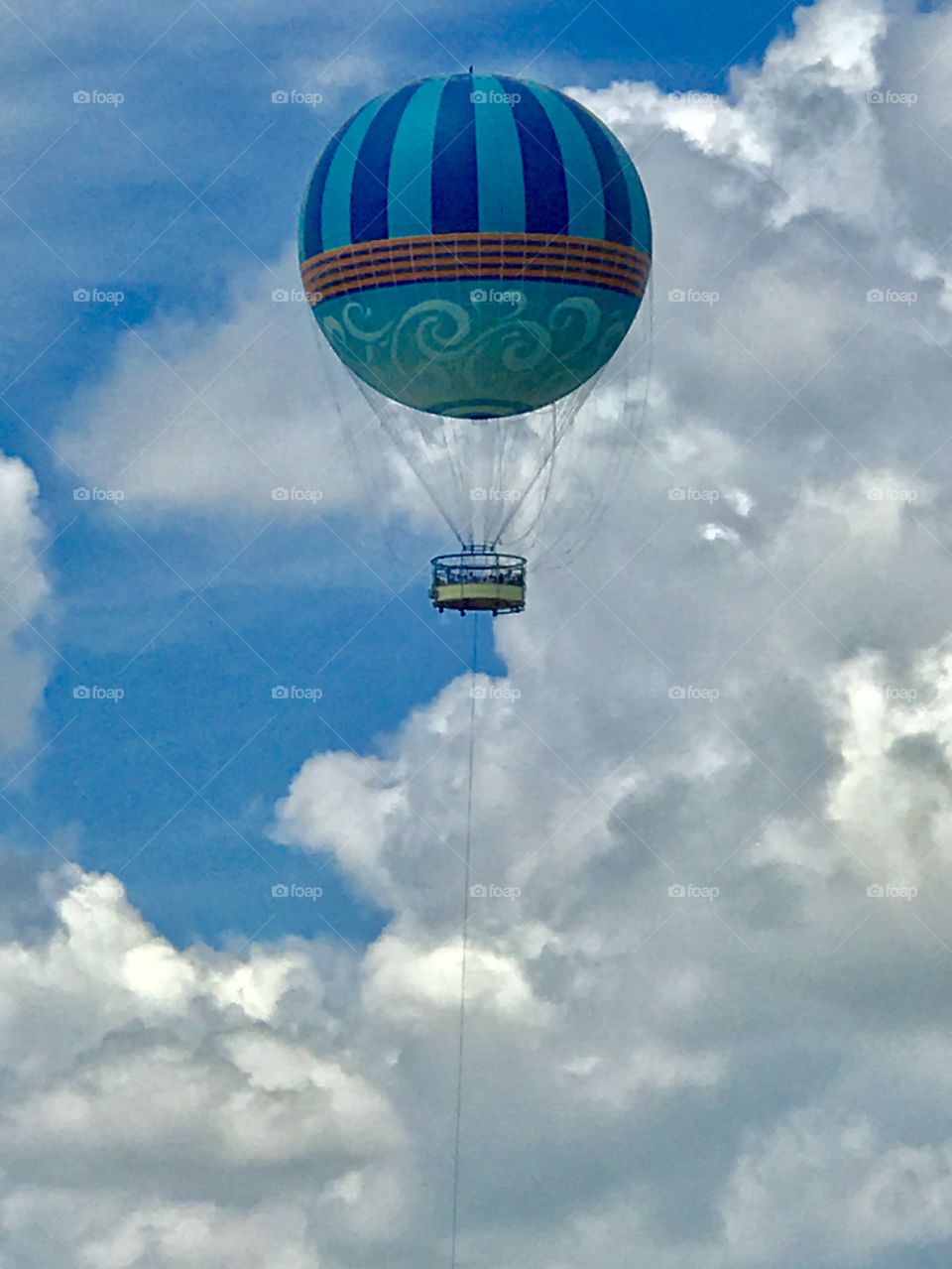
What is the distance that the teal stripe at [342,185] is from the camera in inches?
7426

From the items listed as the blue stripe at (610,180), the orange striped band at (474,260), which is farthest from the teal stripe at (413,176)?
the blue stripe at (610,180)

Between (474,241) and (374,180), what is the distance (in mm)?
3926

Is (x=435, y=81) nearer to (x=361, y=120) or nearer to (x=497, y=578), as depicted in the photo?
(x=361, y=120)

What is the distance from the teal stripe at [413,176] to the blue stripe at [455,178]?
228 millimetres

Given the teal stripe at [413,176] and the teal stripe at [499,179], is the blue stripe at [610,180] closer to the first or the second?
the teal stripe at [499,179]

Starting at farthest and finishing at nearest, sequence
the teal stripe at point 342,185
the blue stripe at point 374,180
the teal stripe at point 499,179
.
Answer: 1. the teal stripe at point 342,185
2. the blue stripe at point 374,180
3. the teal stripe at point 499,179

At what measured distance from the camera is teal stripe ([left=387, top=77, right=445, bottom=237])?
18675 centimetres

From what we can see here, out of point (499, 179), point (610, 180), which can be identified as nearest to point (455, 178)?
point (499, 179)

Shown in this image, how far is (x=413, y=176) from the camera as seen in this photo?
187m

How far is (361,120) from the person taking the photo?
18975 cm

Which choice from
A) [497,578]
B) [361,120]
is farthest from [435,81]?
[497,578]

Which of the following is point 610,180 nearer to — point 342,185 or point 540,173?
point 540,173

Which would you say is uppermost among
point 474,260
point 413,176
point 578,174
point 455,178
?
point 578,174

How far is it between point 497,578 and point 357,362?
8448 millimetres
